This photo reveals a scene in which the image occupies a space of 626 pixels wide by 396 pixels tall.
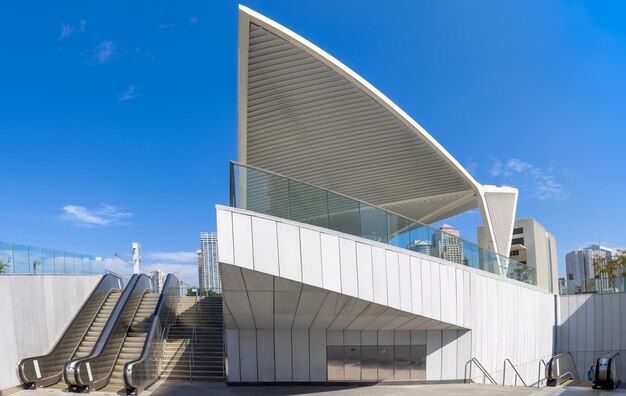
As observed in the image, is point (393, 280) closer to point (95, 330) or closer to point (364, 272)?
point (364, 272)

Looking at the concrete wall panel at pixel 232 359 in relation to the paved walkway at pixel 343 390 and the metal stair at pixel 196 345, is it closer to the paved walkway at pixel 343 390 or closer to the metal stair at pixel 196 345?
the paved walkway at pixel 343 390

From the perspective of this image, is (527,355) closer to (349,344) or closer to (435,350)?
(435,350)

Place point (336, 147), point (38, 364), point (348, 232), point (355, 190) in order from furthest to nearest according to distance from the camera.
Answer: point (355, 190) < point (336, 147) < point (38, 364) < point (348, 232)

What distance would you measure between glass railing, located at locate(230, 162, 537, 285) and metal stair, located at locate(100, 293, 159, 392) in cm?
678

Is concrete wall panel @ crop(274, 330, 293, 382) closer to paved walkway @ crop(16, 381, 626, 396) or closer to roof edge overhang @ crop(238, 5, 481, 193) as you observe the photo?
paved walkway @ crop(16, 381, 626, 396)

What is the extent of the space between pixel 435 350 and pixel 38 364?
10.6 m

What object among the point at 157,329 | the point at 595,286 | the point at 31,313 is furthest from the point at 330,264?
the point at 595,286

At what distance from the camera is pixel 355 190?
942 inches

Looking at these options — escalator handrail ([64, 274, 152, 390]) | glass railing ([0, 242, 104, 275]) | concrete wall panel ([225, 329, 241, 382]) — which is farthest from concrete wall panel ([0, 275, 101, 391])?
concrete wall panel ([225, 329, 241, 382])

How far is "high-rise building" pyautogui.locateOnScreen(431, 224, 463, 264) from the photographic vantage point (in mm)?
13008

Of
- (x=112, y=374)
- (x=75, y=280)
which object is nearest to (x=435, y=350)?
(x=112, y=374)

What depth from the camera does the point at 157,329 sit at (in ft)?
47.8

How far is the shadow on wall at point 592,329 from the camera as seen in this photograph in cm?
2069

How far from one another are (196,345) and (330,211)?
7.97m
